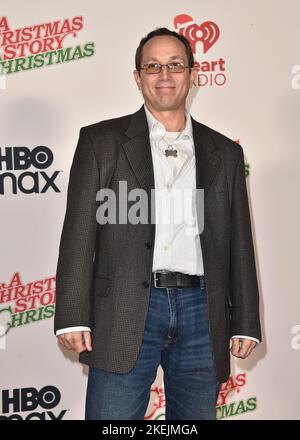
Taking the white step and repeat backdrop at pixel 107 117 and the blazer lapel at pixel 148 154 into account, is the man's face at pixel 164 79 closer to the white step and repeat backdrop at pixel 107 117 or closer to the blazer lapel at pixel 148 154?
the blazer lapel at pixel 148 154

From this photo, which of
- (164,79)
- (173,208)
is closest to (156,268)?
(173,208)

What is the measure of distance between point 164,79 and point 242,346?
1.05m

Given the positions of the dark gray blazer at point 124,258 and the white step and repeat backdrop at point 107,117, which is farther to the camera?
the white step and repeat backdrop at point 107,117

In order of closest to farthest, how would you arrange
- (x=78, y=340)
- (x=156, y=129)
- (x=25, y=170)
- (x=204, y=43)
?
(x=78, y=340) < (x=156, y=129) < (x=25, y=170) < (x=204, y=43)

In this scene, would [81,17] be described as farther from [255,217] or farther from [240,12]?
[255,217]

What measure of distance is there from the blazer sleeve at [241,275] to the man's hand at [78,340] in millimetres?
584

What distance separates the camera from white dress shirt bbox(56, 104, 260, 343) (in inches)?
79.0

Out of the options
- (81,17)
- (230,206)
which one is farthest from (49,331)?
(81,17)

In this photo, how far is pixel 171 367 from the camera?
6.84 feet

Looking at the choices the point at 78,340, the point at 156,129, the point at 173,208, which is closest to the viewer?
the point at 78,340

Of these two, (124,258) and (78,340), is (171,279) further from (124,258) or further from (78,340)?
(78,340)

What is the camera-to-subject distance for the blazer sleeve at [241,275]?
7.11 feet

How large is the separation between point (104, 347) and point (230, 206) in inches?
28.5

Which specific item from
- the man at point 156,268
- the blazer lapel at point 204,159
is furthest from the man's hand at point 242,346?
the blazer lapel at point 204,159
